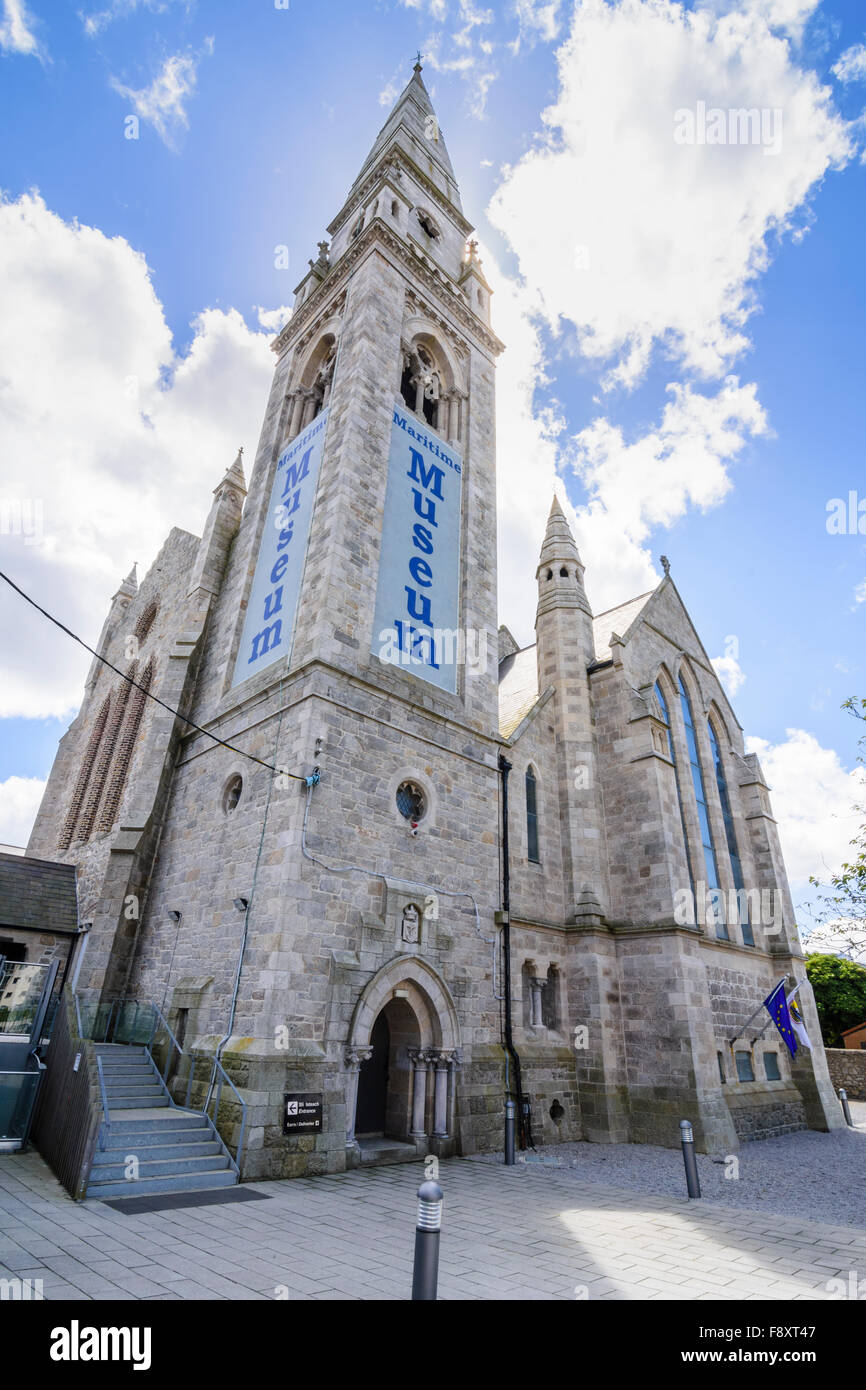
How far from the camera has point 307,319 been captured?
20000 millimetres

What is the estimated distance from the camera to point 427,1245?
3883 mm

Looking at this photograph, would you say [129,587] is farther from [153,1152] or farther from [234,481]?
[153,1152]

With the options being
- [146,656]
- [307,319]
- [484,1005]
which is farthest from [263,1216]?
[307,319]

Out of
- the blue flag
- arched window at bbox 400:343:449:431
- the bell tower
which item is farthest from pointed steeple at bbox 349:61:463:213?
the blue flag

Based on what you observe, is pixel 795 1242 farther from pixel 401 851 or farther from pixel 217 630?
pixel 217 630

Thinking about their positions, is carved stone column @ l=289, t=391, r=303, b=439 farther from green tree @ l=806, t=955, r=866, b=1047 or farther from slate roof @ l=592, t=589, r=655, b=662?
green tree @ l=806, t=955, r=866, b=1047

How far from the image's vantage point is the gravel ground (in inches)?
359

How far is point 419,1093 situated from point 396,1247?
547cm

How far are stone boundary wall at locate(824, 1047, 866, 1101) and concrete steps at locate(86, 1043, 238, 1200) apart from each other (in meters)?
27.9

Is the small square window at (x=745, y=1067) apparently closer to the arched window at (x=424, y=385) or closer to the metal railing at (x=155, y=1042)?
the metal railing at (x=155, y=1042)

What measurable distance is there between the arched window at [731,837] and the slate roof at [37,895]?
702 inches

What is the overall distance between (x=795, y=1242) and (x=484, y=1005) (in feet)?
20.6

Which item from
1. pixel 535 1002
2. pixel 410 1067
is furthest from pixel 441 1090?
pixel 535 1002

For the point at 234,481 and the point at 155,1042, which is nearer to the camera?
the point at 155,1042
